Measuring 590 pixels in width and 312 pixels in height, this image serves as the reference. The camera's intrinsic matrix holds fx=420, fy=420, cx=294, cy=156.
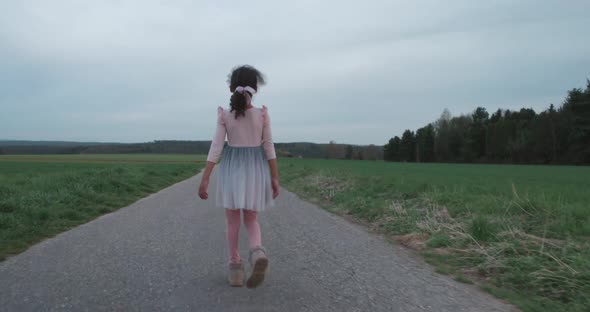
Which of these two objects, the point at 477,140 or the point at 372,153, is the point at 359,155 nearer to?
the point at 372,153

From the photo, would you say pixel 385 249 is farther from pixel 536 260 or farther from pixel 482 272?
pixel 536 260

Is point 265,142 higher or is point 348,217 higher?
point 265,142

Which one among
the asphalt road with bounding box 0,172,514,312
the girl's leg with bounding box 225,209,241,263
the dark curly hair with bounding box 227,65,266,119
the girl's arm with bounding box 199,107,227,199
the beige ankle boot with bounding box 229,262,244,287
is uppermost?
the dark curly hair with bounding box 227,65,266,119

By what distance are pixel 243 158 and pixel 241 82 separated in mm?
677

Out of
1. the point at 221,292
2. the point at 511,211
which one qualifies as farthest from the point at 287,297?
the point at 511,211

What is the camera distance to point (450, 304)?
11.1ft

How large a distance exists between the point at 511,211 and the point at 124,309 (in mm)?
6622

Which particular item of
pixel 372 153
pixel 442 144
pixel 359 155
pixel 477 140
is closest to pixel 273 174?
pixel 477 140

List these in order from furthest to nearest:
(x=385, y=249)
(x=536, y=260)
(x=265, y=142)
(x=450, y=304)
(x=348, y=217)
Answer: (x=348, y=217)
(x=385, y=249)
(x=536, y=260)
(x=265, y=142)
(x=450, y=304)

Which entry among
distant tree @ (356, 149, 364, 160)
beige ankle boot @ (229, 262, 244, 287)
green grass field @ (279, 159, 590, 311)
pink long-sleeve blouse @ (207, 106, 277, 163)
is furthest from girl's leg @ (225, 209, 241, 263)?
distant tree @ (356, 149, 364, 160)

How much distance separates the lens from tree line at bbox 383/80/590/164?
187 ft

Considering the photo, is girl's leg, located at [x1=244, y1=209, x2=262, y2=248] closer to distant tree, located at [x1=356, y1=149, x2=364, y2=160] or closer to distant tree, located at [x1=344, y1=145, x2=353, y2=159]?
distant tree, located at [x1=344, y1=145, x2=353, y2=159]

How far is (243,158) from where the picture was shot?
3.78 metres

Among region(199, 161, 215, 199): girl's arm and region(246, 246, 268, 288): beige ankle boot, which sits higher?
region(199, 161, 215, 199): girl's arm
